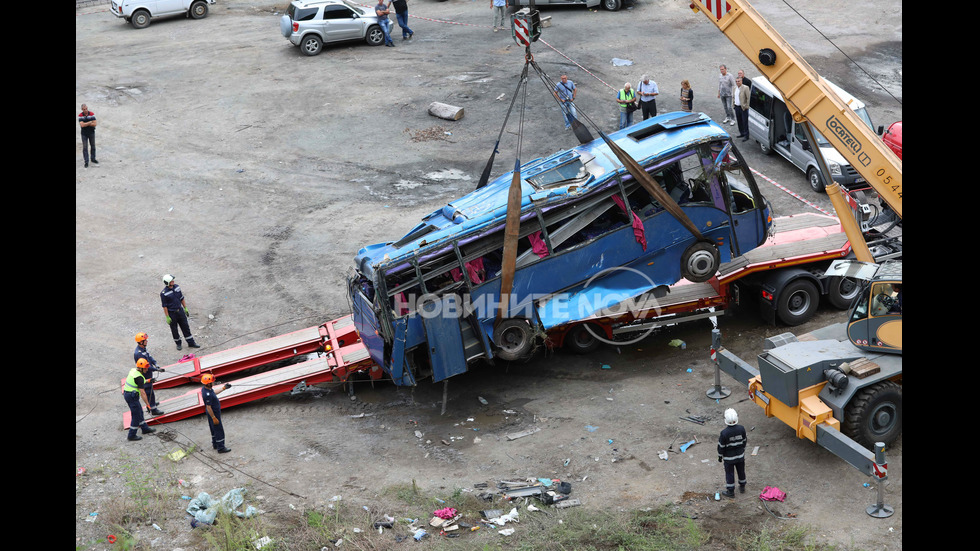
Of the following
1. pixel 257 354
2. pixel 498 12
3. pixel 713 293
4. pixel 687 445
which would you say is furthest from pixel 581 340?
pixel 498 12

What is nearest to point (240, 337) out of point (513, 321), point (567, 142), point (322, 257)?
point (322, 257)

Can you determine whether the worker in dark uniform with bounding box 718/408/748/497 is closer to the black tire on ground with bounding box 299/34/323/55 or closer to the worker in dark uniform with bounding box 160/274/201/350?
the worker in dark uniform with bounding box 160/274/201/350

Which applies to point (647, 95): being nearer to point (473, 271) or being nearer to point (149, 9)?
point (473, 271)

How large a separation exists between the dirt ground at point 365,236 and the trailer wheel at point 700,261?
1455mm

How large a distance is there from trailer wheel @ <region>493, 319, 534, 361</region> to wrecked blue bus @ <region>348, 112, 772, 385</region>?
0.6 inches

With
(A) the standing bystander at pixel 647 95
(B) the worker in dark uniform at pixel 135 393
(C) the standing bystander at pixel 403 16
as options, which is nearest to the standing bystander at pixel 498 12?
(C) the standing bystander at pixel 403 16

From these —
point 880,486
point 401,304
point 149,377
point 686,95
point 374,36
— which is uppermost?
point 374,36

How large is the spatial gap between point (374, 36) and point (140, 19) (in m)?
8.63

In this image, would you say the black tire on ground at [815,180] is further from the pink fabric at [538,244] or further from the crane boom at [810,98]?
the pink fabric at [538,244]

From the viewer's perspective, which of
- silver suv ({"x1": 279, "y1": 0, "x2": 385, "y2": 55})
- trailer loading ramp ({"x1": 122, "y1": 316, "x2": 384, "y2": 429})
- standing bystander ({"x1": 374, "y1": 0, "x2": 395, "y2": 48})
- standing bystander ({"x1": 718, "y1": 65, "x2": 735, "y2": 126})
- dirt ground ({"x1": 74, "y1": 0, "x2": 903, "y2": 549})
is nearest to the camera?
dirt ground ({"x1": 74, "y1": 0, "x2": 903, "y2": 549})

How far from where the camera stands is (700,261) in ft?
42.0

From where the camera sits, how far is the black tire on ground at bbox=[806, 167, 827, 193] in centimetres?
1800

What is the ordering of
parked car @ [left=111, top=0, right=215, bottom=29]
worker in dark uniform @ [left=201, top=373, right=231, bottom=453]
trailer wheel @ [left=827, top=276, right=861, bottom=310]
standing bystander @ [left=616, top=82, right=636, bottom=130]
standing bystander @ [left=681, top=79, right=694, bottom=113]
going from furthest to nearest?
parked car @ [left=111, top=0, right=215, bottom=29] < standing bystander @ [left=681, top=79, right=694, bottom=113] < standing bystander @ [left=616, top=82, right=636, bottom=130] < trailer wheel @ [left=827, top=276, right=861, bottom=310] < worker in dark uniform @ [left=201, top=373, right=231, bottom=453]

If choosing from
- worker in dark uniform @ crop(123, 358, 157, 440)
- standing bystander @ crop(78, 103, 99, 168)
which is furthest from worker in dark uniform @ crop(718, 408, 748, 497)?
standing bystander @ crop(78, 103, 99, 168)
